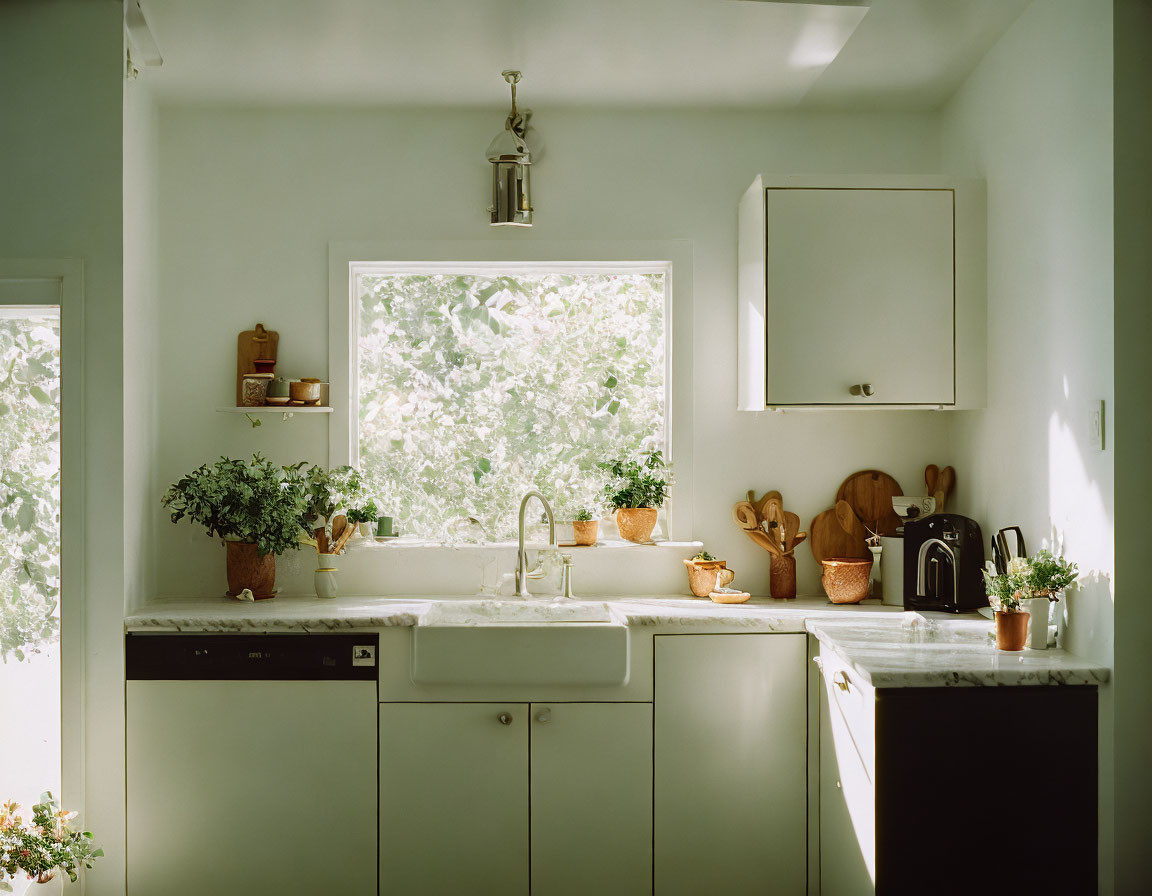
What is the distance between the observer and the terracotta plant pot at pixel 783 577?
3.12m

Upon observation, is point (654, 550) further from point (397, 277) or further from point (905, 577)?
point (397, 277)

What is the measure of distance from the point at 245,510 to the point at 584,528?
1.10 m

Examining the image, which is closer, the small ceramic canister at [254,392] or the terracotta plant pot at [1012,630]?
the terracotta plant pot at [1012,630]

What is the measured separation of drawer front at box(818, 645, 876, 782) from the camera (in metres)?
2.16

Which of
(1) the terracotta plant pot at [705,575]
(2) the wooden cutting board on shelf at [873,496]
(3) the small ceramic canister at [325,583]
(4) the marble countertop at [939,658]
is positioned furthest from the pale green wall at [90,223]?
(2) the wooden cutting board on shelf at [873,496]

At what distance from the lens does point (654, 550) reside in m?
3.14

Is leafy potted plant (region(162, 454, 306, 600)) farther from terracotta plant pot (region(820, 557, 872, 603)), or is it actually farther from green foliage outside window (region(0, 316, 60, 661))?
terracotta plant pot (region(820, 557, 872, 603))

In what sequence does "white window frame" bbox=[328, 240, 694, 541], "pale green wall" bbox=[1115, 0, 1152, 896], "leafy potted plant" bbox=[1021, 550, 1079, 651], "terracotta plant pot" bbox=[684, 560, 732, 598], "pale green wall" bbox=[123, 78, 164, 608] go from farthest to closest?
"white window frame" bbox=[328, 240, 694, 541], "terracotta plant pot" bbox=[684, 560, 732, 598], "pale green wall" bbox=[123, 78, 164, 608], "leafy potted plant" bbox=[1021, 550, 1079, 651], "pale green wall" bbox=[1115, 0, 1152, 896]

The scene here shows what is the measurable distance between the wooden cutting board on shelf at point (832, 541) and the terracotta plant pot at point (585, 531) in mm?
758

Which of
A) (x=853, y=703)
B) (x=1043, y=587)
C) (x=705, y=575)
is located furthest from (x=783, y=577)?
(x=1043, y=587)

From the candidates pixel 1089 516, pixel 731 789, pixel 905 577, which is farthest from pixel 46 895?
pixel 1089 516

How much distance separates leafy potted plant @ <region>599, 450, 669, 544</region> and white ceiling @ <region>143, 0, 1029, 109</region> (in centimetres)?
123

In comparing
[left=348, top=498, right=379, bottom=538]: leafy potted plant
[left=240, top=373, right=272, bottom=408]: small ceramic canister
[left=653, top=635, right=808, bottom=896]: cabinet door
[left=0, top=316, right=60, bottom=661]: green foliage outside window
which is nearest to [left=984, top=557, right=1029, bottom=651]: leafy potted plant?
[left=653, top=635, right=808, bottom=896]: cabinet door

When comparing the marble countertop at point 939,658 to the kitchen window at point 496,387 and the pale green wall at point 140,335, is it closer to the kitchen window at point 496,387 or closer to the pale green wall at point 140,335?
the kitchen window at point 496,387
